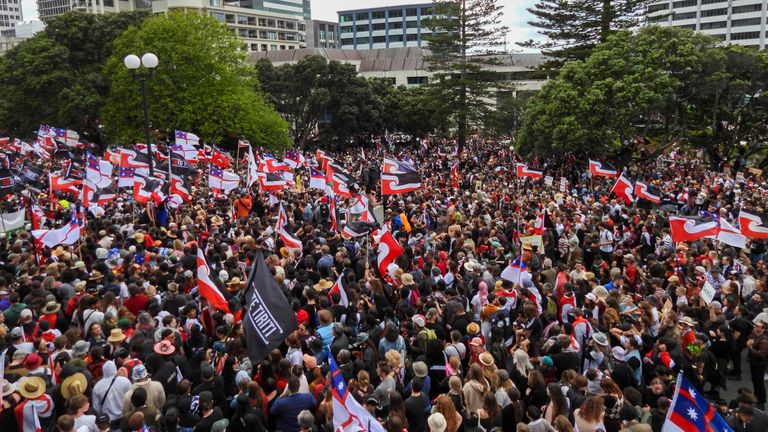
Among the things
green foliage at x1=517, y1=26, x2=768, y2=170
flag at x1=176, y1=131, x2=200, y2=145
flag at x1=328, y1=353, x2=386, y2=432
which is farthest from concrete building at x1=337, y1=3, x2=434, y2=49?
flag at x1=328, y1=353, x2=386, y2=432

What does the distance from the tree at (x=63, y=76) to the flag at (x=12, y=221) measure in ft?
79.8

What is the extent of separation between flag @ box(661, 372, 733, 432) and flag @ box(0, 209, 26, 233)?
44.3 feet

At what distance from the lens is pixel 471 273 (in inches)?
400

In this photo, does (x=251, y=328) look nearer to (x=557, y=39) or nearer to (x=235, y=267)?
(x=235, y=267)

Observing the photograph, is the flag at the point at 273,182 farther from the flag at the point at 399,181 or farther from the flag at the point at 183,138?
the flag at the point at 183,138

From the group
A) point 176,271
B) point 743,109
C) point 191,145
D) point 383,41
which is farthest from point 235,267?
point 383,41

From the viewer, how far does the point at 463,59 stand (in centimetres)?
4356

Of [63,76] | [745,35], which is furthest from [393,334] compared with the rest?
[745,35]

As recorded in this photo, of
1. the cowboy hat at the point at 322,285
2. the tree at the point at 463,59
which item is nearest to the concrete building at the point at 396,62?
the tree at the point at 463,59

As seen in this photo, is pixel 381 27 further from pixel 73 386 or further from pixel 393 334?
pixel 73 386

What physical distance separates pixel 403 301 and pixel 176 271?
396cm

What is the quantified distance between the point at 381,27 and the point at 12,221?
107 meters

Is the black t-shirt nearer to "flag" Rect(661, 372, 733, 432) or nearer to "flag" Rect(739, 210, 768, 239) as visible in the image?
"flag" Rect(661, 372, 733, 432)

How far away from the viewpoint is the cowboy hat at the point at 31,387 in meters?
5.76
